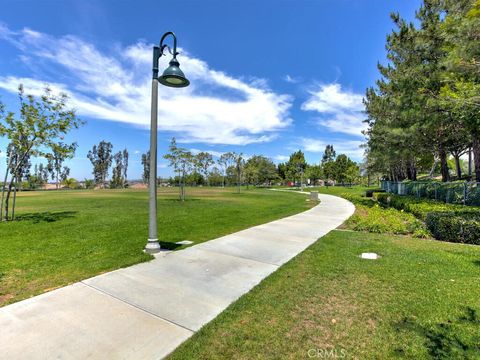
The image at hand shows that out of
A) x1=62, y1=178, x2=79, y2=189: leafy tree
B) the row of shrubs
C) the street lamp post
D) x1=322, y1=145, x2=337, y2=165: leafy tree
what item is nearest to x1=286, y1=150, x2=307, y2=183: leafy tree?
x1=322, y1=145, x2=337, y2=165: leafy tree

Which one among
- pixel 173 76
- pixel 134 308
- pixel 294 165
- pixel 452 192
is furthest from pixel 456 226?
pixel 294 165

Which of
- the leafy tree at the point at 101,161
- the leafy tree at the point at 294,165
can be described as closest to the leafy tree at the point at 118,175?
the leafy tree at the point at 101,161

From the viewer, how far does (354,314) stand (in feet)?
9.98

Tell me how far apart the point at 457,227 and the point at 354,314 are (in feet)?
18.4

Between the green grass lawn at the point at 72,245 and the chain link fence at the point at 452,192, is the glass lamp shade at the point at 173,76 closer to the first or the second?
the green grass lawn at the point at 72,245

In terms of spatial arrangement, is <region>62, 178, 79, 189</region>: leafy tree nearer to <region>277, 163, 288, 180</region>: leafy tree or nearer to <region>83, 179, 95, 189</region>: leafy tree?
<region>83, 179, 95, 189</region>: leafy tree

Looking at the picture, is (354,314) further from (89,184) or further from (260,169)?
(89,184)

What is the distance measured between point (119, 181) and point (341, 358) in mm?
88459

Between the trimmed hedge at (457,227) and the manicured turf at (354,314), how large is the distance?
77.8 inches

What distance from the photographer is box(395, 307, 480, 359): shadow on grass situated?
7.68 feet

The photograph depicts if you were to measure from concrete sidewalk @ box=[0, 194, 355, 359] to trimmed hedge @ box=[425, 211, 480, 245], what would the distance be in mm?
4794

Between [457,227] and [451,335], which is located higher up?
[457,227]

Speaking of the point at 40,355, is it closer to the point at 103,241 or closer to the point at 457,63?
the point at 103,241

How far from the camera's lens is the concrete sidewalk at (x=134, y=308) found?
243 cm
